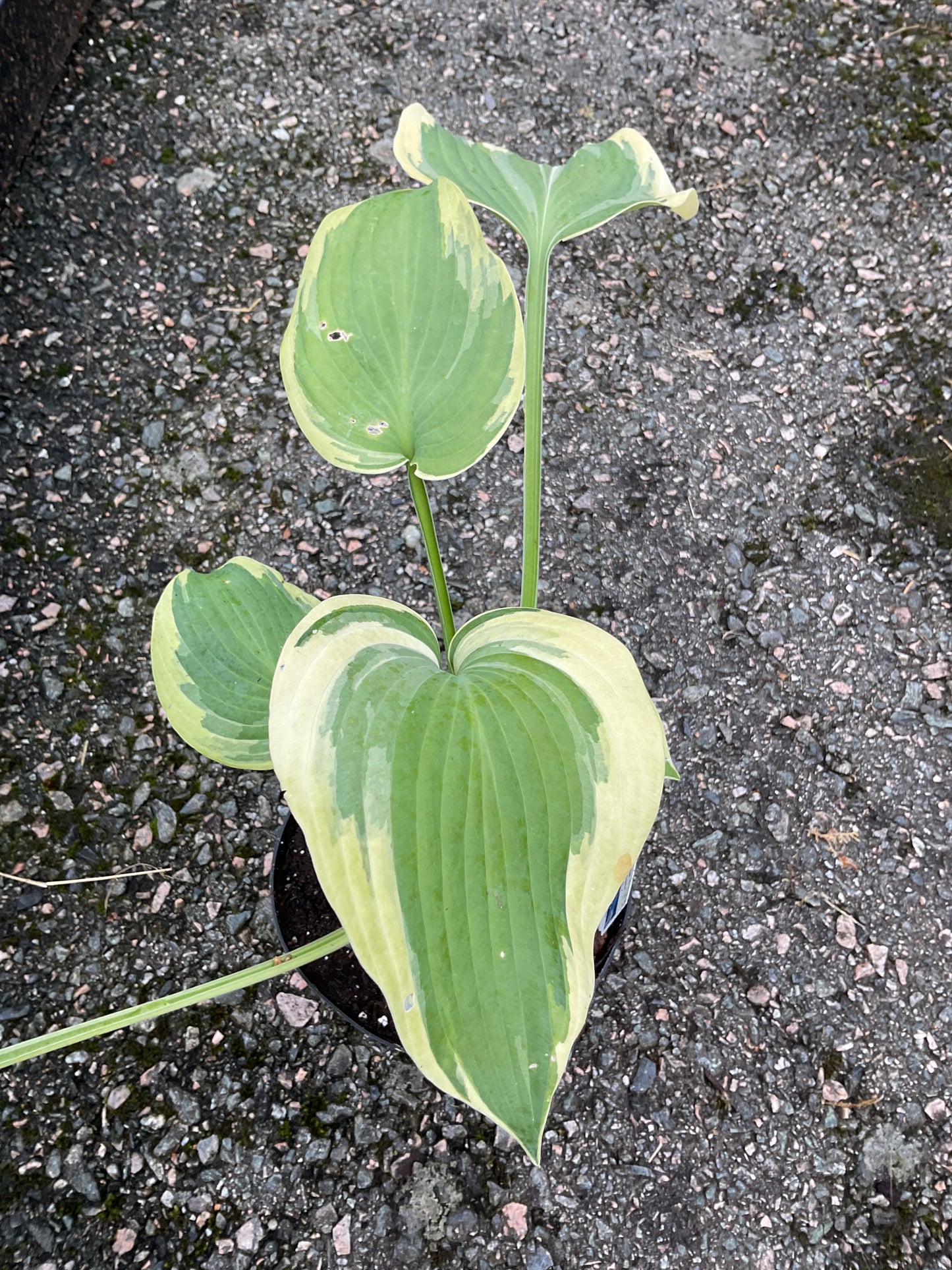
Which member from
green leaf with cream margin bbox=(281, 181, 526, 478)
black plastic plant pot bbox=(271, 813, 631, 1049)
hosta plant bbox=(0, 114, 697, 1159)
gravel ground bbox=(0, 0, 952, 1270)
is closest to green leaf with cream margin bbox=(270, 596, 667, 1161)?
hosta plant bbox=(0, 114, 697, 1159)

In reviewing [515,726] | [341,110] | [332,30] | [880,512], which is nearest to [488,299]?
[515,726]

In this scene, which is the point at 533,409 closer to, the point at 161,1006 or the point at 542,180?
the point at 542,180

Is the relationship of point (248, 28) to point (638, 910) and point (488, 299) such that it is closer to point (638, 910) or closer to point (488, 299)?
point (488, 299)

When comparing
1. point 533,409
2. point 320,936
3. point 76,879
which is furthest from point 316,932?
point 533,409

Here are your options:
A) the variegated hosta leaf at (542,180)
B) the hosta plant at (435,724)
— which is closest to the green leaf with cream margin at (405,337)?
the hosta plant at (435,724)

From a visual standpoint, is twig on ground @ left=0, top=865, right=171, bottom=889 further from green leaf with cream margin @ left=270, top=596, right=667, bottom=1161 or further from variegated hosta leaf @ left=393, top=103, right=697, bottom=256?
variegated hosta leaf @ left=393, top=103, right=697, bottom=256

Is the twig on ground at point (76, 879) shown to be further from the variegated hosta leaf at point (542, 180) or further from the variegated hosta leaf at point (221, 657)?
the variegated hosta leaf at point (542, 180)
